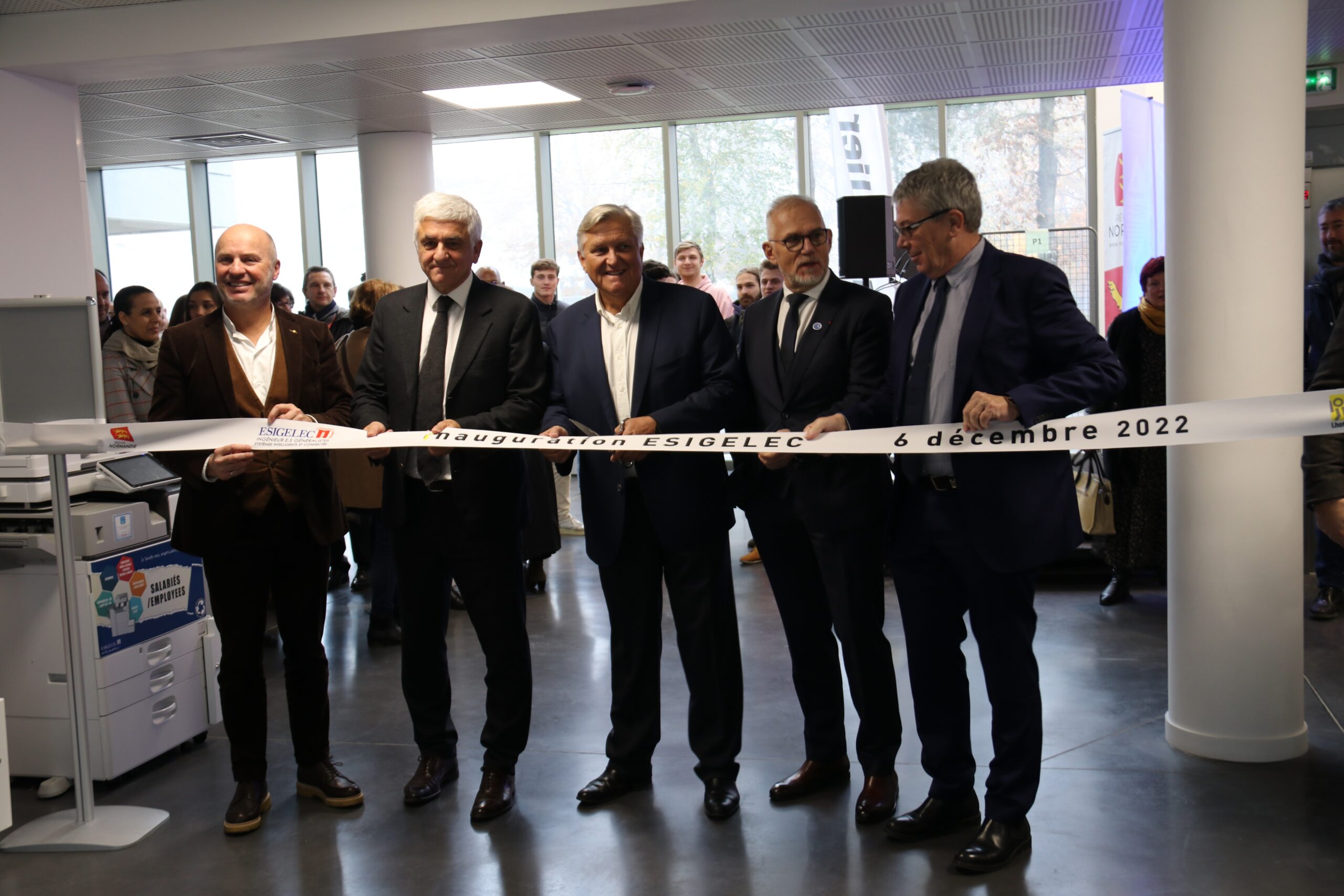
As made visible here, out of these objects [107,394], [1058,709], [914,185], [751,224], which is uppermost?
[751,224]

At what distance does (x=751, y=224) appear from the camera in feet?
39.2

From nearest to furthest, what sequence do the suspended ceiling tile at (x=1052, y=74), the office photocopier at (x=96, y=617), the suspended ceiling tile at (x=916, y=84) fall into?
the office photocopier at (x=96, y=617)
the suspended ceiling tile at (x=1052, y=74)
the suspended ceiling tile at (x=916, y=84)

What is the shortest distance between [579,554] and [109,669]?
13.3ft

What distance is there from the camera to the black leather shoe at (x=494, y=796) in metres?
3.38

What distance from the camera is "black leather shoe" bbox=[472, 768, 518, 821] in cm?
338

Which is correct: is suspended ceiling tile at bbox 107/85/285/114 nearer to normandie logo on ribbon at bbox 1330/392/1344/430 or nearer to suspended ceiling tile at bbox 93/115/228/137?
suspended ceiling tile at bbox 93/115/228/137

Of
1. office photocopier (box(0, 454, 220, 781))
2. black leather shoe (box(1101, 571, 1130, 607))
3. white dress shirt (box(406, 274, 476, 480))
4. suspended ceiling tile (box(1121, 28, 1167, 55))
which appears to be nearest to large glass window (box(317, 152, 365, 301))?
suspended ceiling tile (box(1121, 28, 1167, 55))

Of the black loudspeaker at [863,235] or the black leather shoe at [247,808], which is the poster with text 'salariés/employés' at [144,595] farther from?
the black loudspeaker at [863,235]

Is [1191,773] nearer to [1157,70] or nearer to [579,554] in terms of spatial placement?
[579,554]

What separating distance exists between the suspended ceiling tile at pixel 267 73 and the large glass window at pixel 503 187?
5.30 m

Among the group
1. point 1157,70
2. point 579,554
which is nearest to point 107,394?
point 579,554

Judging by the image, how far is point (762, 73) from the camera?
7781mm

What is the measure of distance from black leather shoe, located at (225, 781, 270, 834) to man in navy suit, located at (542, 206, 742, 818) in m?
1.00

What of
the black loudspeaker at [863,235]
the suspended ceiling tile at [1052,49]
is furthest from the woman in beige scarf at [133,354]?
the suspended ceiling tile at [1052,49]
